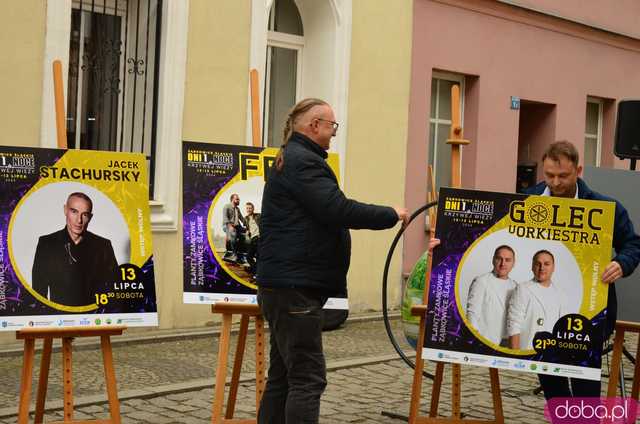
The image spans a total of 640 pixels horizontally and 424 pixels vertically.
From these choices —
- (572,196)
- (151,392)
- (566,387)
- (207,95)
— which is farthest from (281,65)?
(566,387)

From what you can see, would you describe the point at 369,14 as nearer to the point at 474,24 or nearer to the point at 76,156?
the point at 474,24

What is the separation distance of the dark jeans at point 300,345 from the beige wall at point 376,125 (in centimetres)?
708

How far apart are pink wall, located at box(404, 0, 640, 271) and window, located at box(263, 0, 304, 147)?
1520 mm

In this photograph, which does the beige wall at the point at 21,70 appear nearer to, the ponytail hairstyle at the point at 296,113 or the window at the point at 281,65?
the window at the point at 281,65

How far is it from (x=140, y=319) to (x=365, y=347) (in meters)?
4.78

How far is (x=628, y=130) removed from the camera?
33.3 ft

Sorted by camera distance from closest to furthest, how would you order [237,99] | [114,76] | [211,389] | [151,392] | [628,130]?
[151,392] < [211,389] < [628,130] < [114,76] < [237,99]

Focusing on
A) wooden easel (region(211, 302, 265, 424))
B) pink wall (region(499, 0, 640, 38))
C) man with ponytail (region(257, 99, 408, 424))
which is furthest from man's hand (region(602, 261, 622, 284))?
pink wall (region(499, 0, 640, 38))

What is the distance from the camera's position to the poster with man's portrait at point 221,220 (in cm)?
732

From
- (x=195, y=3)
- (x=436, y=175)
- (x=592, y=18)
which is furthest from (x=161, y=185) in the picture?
(x=592, y=18)

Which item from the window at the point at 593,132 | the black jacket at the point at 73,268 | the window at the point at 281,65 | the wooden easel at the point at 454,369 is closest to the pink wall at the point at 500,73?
the window at the point at 593,132

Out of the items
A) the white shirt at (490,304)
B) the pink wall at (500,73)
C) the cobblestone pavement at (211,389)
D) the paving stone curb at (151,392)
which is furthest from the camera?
the pink wall at (500,73)

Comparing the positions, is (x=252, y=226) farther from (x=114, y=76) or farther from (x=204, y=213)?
(x=114, y=76)

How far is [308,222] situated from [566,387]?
1895mm
